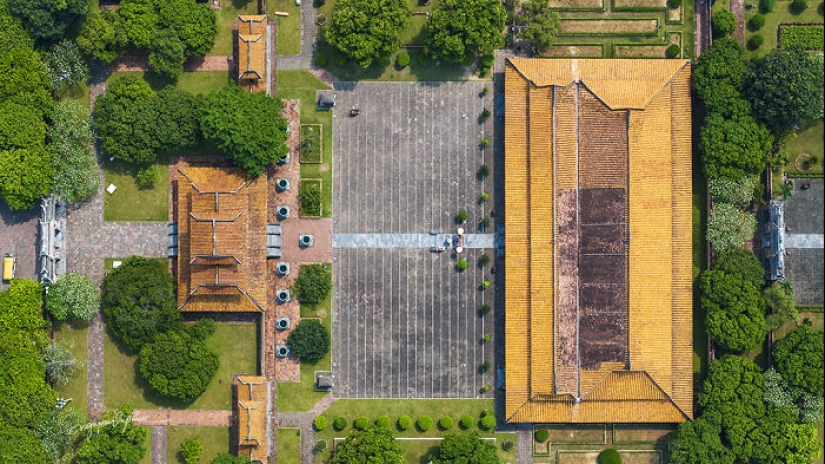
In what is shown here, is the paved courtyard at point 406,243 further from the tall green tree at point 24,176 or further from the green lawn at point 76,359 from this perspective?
the tall green tree at point 24,176

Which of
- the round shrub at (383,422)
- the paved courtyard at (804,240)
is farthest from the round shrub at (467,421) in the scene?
the paved courtyard at (804,240)

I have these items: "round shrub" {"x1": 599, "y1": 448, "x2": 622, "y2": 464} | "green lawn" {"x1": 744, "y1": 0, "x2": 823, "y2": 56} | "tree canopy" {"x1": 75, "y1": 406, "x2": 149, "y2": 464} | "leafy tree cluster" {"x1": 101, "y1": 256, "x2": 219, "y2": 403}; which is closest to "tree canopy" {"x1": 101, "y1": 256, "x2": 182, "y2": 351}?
"leafy tree cluster" {"x1": 101, "y1": 256, "x2": 219, "y2": 403}

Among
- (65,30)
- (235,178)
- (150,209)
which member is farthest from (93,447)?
(65,30)

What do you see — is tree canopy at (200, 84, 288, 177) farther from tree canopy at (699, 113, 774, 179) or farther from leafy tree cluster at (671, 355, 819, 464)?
leafy tree cluster at (671, 355, 819, 464)

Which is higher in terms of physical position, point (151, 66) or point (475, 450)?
point (151, 66)

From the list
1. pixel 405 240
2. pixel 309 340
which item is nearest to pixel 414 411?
pixel 309 340

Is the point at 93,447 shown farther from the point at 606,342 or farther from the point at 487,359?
the point at 606,342
